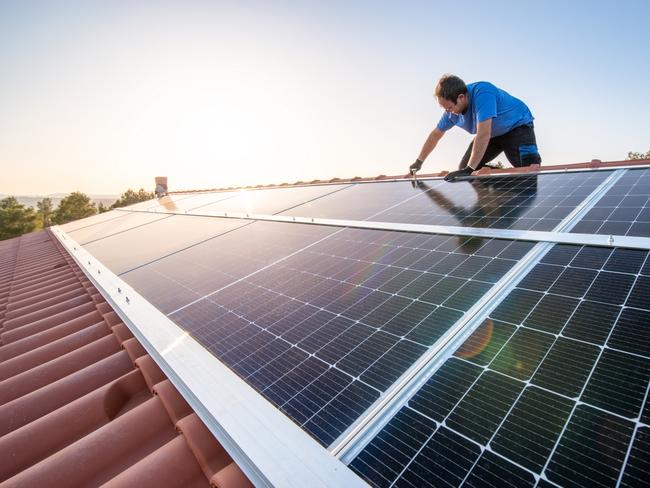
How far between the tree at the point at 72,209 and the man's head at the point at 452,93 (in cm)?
9261

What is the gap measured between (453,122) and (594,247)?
555cm

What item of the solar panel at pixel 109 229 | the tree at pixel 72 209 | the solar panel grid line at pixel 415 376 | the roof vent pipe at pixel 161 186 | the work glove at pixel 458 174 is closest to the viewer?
the solar panel grid line at pixel 415 376

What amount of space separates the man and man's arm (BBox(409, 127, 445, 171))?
0.08 feet

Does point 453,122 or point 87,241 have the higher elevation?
point 453,122

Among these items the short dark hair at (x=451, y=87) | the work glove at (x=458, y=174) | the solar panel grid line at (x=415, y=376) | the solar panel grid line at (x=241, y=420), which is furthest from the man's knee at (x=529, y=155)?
the solar panel grid line at (x=241, y=420)

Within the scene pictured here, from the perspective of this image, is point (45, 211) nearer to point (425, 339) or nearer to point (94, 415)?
point (94, 415)

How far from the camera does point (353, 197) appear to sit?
8375 millimetres

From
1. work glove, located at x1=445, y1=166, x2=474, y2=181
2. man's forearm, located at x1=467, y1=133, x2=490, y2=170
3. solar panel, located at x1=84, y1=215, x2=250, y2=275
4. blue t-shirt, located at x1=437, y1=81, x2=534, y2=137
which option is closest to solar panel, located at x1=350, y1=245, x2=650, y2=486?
man's forearm, located at x1=467, y1=133, x2=490, y2=170

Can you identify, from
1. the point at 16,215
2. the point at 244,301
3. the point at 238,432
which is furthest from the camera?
the point at 16,215

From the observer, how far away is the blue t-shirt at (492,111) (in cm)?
673

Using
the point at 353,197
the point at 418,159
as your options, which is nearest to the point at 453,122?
the point at 418,159

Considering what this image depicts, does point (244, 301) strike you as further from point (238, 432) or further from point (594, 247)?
point (594, 247)

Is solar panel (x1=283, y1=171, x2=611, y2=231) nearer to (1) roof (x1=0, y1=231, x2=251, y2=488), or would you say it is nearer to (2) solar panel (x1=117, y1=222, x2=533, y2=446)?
(2) solar panel (x1=117, y1=222, x2=533, y2=446)

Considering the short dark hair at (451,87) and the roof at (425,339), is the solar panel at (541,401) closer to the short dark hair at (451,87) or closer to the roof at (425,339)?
the roof at (425,339)
